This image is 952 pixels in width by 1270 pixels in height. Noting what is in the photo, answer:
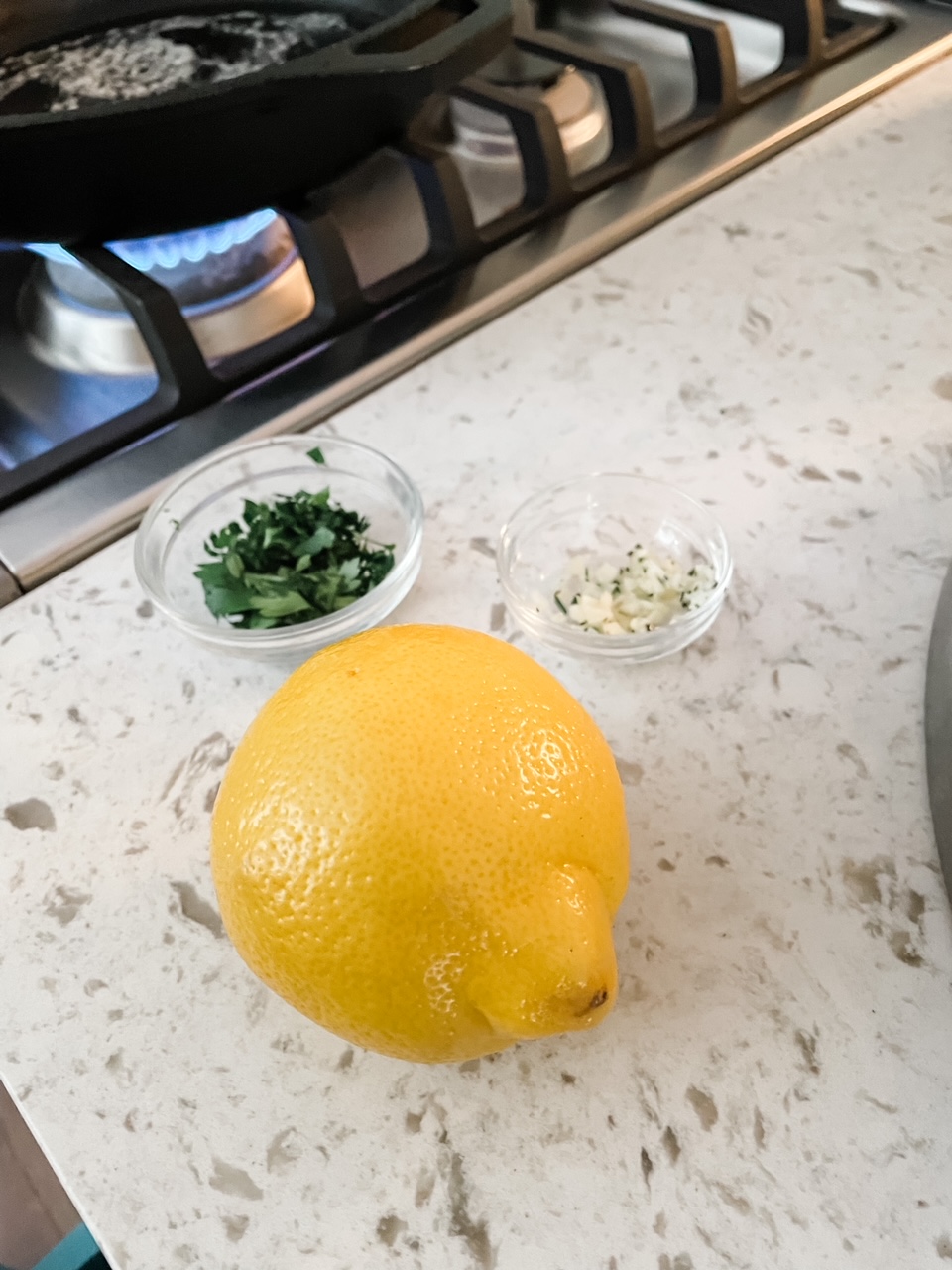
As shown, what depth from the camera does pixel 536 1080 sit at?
1.18ft

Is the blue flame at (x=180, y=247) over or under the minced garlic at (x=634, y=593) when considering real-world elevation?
over

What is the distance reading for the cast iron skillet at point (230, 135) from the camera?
1.61 feet

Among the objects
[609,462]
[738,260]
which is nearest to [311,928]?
[609,462]

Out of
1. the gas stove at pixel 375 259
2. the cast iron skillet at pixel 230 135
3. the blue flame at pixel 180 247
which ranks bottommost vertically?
the gas stove at pixel 375 259

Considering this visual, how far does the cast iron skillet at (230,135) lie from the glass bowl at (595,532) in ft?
0.78

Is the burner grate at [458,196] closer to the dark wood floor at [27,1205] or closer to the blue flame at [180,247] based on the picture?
the blue flame at [180,247]

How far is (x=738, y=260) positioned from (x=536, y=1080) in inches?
21.8

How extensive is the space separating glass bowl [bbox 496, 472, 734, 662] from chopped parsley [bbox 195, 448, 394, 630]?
7 centimetres

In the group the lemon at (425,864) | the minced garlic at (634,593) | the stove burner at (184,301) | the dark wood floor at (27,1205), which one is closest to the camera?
the lemon at (425,864)

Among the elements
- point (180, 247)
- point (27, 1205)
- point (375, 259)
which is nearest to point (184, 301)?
point (180, 247)

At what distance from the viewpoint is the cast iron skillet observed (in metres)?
0.49

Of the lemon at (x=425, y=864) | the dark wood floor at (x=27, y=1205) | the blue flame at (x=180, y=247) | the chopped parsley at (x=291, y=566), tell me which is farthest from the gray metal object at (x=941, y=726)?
the dark wood floor at (x=27, y=1205)

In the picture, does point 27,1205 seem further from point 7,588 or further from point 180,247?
point 180,247

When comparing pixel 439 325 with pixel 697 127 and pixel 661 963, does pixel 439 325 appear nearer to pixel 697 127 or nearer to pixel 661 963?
pixel 697 127
